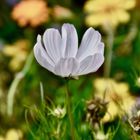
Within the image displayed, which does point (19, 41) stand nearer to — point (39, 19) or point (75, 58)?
point (39, 19)

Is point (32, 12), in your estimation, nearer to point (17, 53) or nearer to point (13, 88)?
point (17, 53)

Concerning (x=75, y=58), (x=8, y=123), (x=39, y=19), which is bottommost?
(x=8, y=123)

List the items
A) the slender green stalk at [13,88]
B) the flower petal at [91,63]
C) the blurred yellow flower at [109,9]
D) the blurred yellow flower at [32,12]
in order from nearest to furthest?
the flower petal at [91,63] < the slender green stalk at [13,88] < the blurred yellow flower at [109,9] < the blurred yellow flower at [32,12]

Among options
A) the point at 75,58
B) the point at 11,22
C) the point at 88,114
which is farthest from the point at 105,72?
the point at 75,58

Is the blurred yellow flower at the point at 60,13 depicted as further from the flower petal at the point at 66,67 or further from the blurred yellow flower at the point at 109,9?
the flower petal at the point at 66,67

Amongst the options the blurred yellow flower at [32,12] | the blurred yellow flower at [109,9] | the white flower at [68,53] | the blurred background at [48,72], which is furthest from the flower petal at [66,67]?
the blurred yellow flower at [32,12]

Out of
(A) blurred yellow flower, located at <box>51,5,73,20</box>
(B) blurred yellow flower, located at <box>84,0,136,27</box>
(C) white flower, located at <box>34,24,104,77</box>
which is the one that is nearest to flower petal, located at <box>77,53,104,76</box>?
(C) white flower, located at <box>34,24,104,77</box>

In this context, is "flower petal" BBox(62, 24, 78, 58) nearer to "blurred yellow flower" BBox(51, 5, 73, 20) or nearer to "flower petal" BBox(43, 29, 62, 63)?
"flower petal" BBox(43, 29, 62, 63)
